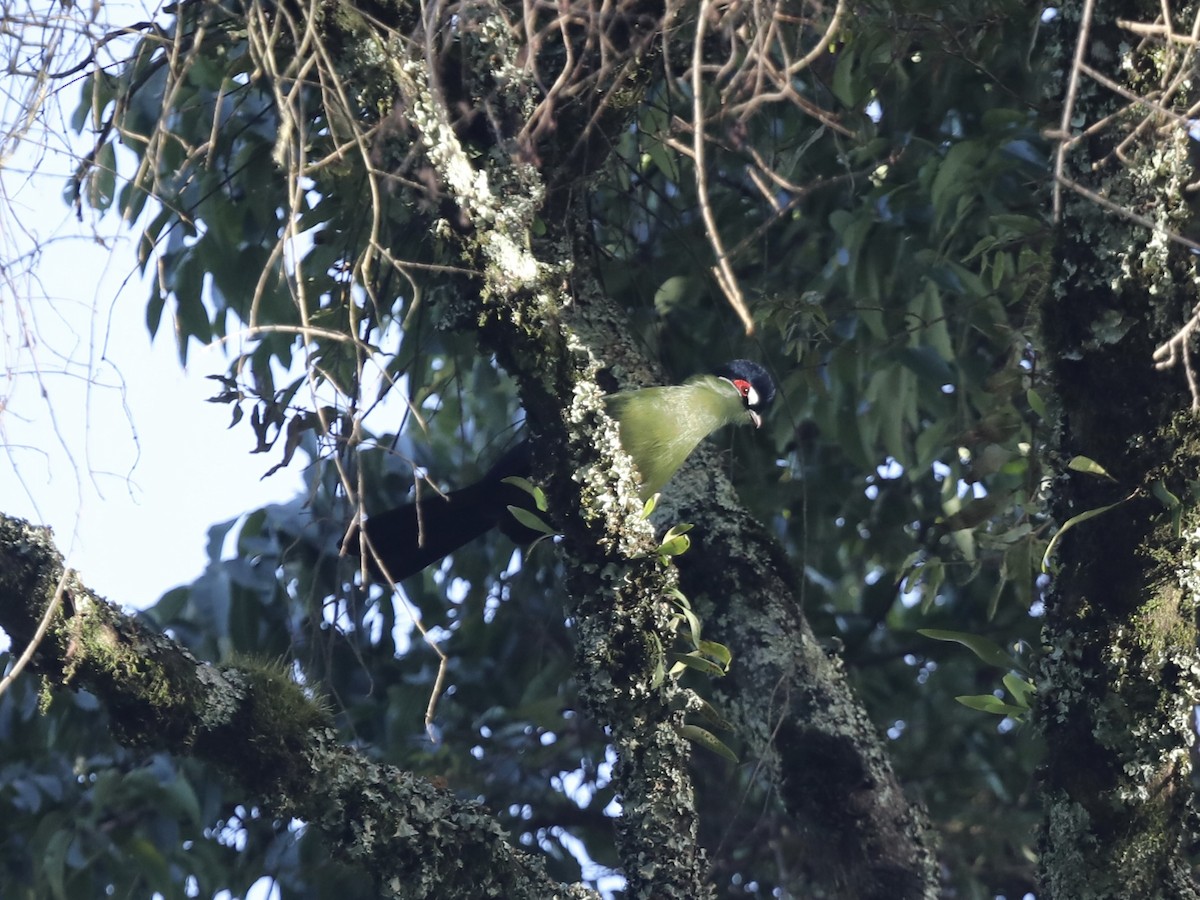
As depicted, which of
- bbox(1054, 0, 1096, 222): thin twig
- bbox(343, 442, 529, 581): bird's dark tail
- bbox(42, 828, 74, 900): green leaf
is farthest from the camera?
bbox(343, 442, 529, 581): bird's dark tail

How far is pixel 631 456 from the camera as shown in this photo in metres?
2.89

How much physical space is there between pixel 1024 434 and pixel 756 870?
5.24 feet

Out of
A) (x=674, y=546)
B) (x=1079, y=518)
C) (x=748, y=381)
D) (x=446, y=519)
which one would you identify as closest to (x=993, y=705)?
(x=1079, y=518)

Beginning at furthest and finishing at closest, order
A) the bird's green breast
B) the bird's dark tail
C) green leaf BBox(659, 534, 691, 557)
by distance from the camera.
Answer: the bird's dark tail < the bird's green breast < green leaf BBox(659, 534, 691, 557)

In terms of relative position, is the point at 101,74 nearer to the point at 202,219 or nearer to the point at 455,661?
the point at 202,219

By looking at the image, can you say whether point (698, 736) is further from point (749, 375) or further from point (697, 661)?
point (749, 375)

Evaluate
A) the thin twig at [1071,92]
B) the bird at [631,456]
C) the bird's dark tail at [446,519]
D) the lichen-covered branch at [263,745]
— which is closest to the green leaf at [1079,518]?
the thin twig at [1071,92]

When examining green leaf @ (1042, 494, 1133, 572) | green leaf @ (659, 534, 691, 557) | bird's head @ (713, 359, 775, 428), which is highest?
bird's head @ (713, 359, 775, 428)

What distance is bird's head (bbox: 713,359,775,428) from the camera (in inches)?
145

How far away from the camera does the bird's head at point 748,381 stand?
3.69 meters

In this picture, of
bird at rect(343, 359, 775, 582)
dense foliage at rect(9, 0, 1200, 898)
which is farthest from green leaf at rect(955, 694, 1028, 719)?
bird at rect(343, 359, 775, 582)

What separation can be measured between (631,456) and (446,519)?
94 cm

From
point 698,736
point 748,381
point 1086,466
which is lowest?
point 698,736

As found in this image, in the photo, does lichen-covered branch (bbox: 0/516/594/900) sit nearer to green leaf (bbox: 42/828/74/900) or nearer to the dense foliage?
the dense foliage
